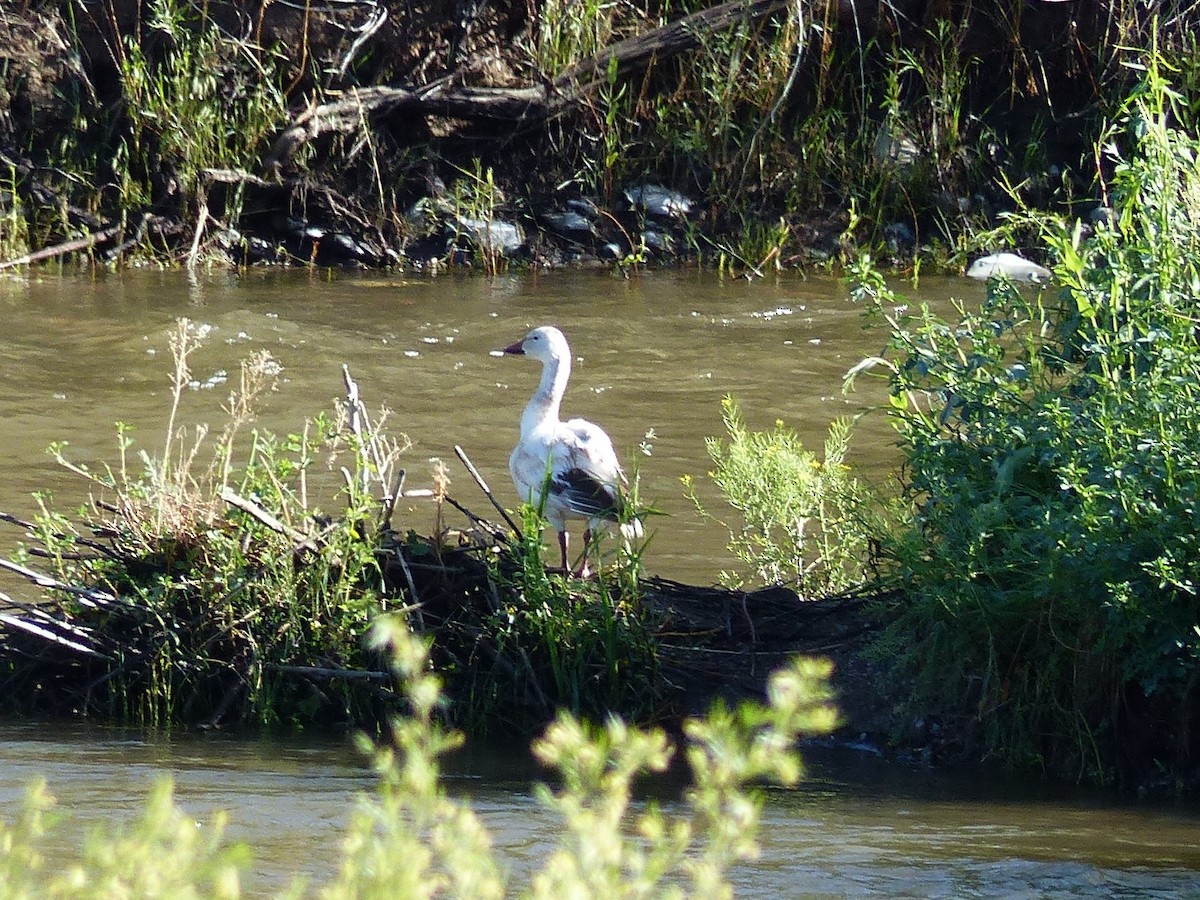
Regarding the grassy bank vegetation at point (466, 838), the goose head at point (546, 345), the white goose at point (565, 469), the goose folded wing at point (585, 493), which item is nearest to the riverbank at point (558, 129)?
the goose head at point (546, 345)

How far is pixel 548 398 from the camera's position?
22.2ft

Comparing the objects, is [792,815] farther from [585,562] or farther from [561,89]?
[561,89]

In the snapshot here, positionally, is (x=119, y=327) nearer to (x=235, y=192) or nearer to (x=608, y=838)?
(x=235, y=192)

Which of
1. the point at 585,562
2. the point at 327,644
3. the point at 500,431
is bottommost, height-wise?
the point at 327,644

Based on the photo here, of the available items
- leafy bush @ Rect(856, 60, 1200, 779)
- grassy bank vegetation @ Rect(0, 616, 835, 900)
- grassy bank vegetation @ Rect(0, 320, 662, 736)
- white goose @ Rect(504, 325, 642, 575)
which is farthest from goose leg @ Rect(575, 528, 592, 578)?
grassy bank vegetation @ Rect(0, 616, 835, 900)

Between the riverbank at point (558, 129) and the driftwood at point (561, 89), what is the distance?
23mm

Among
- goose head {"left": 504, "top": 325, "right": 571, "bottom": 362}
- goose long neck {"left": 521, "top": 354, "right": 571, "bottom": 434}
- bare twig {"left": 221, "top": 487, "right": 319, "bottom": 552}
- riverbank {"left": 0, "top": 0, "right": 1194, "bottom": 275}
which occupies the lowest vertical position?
bare twig {"left": 221, "top": 487, "right": 319, "bottom": 552}

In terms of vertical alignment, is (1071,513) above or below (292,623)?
above

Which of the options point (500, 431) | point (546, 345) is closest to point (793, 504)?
point (546, 345)

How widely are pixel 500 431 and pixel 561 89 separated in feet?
16.6

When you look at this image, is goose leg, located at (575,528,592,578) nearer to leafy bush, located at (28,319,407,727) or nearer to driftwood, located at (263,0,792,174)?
leafy bush, located at (28,319,407,727)

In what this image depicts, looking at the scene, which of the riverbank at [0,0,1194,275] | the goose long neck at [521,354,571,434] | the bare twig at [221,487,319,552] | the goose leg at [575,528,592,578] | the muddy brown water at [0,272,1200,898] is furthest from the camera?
the riverbank at [0,0,1194,275]

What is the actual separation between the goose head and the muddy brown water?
3.33 ft

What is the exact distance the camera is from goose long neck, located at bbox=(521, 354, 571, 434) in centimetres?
667
